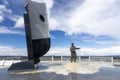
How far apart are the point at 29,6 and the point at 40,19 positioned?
1558 millimetres

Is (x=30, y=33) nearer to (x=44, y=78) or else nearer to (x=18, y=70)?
(x=18, y=70)

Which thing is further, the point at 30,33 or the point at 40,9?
the point at 40,9

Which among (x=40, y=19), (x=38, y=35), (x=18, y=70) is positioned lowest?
(x=18, y=70)

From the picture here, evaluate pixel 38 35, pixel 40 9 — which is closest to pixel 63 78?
pixel 38 35

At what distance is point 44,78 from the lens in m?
11.2

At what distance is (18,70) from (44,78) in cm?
442

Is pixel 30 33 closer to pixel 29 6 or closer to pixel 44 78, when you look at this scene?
pixel 29 6

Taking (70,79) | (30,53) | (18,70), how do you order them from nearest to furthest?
1. (70,79)
2. (18,70)
3. (30,53)

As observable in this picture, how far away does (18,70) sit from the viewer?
15.1 meters

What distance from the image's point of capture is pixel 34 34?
1622 cm

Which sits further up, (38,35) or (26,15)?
(26,15)

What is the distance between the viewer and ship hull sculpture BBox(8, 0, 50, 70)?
50.3 feet

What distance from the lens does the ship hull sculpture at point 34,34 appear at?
50.3 ft

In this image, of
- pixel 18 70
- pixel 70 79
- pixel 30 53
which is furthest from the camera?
pixel 30 53
